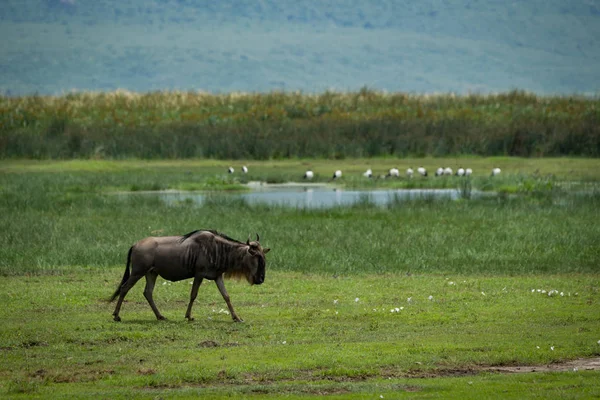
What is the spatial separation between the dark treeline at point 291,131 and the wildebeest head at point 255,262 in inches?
1239

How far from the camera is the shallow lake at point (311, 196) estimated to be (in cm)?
3189

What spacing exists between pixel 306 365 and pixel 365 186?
85.0ft

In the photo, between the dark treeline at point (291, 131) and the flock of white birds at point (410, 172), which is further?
the dark treeline at point (291, 131)

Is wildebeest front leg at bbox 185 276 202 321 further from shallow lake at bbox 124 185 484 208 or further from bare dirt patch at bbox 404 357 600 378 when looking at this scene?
shallow lake at bbox 124 185 484 208

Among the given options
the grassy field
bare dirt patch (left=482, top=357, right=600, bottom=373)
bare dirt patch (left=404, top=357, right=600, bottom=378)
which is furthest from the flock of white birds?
bare dirt patch (left=404, top=357, right=600, bottom=378)

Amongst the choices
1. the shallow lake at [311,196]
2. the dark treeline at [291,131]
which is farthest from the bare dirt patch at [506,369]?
the dark treeline at [291,131]

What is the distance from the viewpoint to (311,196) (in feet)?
117

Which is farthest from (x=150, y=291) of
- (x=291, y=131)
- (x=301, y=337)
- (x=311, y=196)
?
(x=291, y=131)

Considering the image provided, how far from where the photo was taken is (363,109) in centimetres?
5816

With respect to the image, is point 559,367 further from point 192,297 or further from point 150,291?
point 150,291

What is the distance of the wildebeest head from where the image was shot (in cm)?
1533

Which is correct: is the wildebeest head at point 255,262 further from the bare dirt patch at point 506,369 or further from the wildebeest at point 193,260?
the bare dirt patch at point 506,369

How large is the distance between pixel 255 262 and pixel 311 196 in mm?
20361

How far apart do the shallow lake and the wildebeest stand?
47.0 ft
